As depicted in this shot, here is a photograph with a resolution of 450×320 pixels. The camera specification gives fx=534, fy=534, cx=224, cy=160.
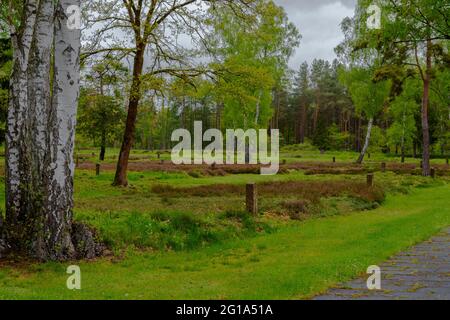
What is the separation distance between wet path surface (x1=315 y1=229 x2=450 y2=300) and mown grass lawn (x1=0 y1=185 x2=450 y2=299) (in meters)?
0.32

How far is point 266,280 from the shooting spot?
822 cm

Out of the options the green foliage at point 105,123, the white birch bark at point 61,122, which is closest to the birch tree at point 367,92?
the green foliage at point 105,123

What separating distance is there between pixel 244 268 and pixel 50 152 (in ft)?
13.7

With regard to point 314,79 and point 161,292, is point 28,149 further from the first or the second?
point 314,79

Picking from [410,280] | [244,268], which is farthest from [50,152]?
[410,280]

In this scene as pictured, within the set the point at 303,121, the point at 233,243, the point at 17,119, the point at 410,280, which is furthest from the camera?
the point at 303,121

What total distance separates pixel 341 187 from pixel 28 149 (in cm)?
1577

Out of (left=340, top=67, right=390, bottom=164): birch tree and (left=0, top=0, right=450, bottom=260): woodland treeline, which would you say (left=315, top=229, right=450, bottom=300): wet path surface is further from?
(left=340, top=67, right=390, bottom=164): birch tree

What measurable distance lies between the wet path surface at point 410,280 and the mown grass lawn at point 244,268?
0.32 meters

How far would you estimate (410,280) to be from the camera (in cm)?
773

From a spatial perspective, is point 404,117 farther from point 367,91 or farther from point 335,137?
point 335,137

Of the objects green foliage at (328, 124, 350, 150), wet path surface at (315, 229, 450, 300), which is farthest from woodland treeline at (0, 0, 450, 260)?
green foliage at (328, 124, 350, 150)

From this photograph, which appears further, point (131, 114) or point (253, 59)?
point (253, 59)
